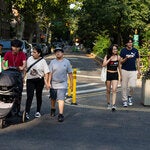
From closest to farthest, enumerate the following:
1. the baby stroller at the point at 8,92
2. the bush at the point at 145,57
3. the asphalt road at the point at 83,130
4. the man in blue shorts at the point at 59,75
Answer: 1. the asphalt road at the point at 83,130
2. the baby stroller at the point at 8,92
3. the man in blue shorts at the point at 59,75
4. the bush at the point at 145,57

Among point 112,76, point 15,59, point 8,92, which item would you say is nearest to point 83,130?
point 8,92

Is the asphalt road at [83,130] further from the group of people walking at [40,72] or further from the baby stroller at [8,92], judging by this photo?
the group of people walking at [40,72]

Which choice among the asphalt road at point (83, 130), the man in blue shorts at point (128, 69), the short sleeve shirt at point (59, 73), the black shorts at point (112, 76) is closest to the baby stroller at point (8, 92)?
the asphalt road at point (83, 130)

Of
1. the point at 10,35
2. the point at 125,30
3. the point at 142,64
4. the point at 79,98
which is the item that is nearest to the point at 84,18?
the point at 125,30

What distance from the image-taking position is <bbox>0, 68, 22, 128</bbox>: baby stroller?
31.6 ft

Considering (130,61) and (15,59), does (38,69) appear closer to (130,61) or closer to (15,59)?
(15,59)

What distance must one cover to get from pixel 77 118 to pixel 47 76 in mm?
1277

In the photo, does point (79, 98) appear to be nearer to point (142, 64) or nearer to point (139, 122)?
point (139, 122)

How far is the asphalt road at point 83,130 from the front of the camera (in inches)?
324

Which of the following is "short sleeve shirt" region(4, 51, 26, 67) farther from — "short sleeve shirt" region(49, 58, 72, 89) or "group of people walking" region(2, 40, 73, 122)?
"short sleeve shirt" region(49, 58, 72, 89)

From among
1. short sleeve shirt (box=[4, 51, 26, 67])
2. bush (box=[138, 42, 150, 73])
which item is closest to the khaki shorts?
short sleeve shirt (box=[4, 51, 26, 67])

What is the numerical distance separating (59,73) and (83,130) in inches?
67.8

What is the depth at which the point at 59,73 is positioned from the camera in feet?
35.9

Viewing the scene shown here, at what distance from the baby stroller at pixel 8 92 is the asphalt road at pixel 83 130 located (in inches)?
13.1
